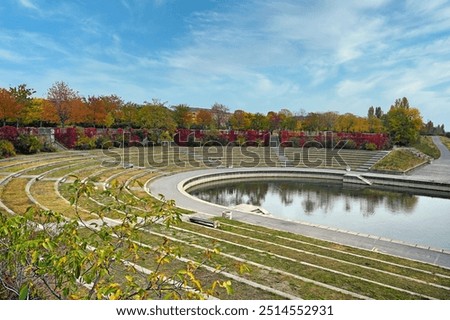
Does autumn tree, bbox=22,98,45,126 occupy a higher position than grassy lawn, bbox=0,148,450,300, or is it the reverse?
autumn tree, bbox=22,98,45,126

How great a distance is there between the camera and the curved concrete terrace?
30.2 ft

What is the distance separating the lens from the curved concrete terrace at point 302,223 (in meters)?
9.20

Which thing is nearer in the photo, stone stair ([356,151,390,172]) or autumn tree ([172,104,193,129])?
stone stair ([356,151,390,172])

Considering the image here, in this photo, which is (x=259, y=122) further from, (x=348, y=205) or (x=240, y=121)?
(x=348, y=205)

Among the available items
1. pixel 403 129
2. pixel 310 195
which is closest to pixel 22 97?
pixel 310 195

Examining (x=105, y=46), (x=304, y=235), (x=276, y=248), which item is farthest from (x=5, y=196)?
(x=304, y=235)

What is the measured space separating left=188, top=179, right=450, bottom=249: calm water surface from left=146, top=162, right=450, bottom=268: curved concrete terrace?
1.74 metres

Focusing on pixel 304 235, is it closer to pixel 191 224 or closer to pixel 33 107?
pixel 191 224

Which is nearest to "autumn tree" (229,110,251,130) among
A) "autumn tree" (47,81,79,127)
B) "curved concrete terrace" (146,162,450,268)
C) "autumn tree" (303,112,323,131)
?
"autumn tree" (303,112,323,131)

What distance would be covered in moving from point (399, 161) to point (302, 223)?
23.0m

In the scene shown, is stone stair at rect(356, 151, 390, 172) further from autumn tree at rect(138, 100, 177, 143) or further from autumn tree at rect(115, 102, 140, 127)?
autumn tree at rect(115, 102, 140, 127)

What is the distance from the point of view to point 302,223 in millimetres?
11828
